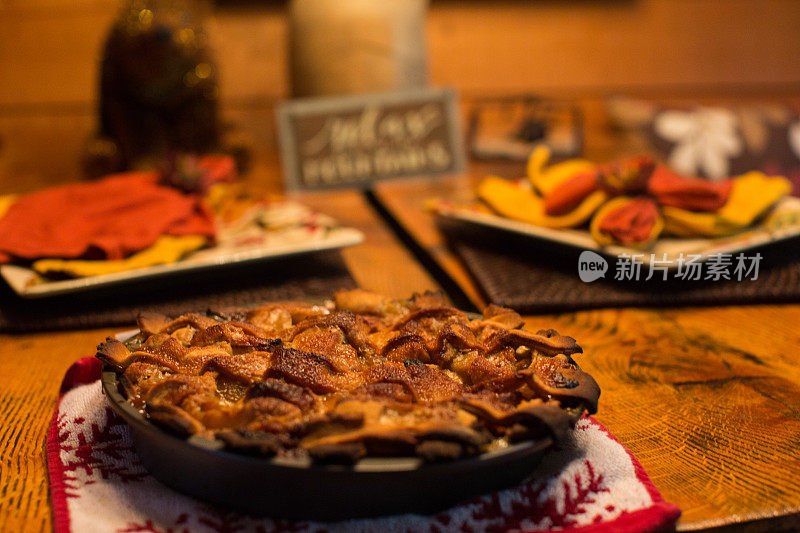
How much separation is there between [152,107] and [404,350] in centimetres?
118

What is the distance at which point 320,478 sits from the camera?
0.43 metres

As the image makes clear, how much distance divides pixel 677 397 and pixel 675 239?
37cm

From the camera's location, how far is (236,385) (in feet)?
1.75

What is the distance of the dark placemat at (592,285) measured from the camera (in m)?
0.91

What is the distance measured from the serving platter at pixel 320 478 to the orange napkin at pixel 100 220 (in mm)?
463

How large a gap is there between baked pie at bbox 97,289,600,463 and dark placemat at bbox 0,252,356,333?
19 centimetres

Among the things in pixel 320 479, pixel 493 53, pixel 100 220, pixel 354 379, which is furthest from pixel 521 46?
pixel 320 479

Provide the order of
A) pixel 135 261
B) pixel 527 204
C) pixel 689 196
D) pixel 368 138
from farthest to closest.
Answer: pixel 368 138, pixel 527 204, pixel 689 196, pixel 135 261

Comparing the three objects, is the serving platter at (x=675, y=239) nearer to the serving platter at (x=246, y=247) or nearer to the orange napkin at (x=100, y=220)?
the serving platter at (x=246, y=247)

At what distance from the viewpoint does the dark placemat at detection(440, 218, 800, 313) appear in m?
0.91

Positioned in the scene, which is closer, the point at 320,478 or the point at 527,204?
the point at 320,478

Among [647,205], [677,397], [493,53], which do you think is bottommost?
A: [677,397]

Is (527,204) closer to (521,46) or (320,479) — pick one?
(320,479)

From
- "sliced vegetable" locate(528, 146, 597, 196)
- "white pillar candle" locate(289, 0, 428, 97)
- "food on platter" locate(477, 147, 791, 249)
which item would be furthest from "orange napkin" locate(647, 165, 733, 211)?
"white pillar candle" locate(289, 0, 428, 97)
